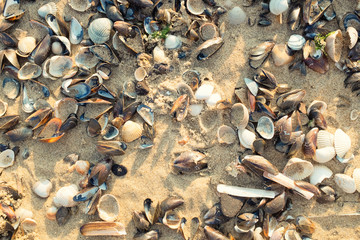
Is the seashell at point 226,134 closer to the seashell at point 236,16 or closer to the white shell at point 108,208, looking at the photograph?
the seashell at point 236,16

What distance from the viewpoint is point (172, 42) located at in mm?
4508

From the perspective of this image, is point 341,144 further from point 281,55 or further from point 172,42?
point 172,42

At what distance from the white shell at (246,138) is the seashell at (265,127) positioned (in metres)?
0.15

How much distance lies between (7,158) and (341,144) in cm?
468

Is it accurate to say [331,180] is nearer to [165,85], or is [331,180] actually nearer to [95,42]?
[165,85]

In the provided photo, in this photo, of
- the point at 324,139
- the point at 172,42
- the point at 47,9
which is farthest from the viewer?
the point at 47,9

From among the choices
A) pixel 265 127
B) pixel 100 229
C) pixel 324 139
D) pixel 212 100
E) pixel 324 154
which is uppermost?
pixel 212 100

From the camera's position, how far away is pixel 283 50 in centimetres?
449

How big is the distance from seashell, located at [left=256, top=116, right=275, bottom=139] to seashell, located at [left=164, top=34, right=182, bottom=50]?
1558 millimetres

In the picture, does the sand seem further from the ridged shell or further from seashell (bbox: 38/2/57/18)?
seashell (bbox: 38/2/57/18)

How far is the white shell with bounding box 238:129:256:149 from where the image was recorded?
430 cm

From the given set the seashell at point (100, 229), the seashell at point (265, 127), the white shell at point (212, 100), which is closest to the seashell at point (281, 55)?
the seashell at point (265, 127)

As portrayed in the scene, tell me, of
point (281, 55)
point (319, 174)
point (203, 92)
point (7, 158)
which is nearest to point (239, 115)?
point (203, 92)

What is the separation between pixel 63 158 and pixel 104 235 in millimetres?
1217
